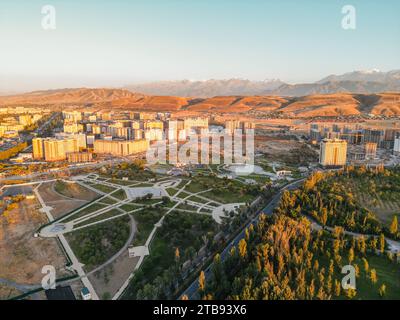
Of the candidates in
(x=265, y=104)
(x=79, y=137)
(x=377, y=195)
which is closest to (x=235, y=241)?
(x=377, y=195)

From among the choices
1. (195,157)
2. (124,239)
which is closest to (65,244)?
(124,239)

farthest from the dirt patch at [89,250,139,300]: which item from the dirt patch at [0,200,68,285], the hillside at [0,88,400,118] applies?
the hillside at [0,88,400,118]

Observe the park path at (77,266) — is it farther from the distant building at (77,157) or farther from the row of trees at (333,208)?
the distant building at (77,157)

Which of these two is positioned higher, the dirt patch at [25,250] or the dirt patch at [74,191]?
the dirt patch at [74,191]

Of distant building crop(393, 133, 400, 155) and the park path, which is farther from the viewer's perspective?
distant building crop(393, 133, 400, 155)

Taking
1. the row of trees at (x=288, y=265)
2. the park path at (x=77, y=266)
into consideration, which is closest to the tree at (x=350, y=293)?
the row of trees at (x=288, y=265)

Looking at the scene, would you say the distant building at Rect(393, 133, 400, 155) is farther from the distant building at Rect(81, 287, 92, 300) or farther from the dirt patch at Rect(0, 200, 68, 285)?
the distant building at Rect(81, 287, 92, 300)
